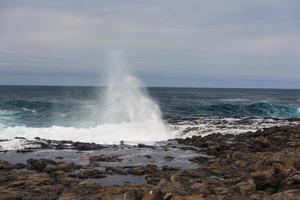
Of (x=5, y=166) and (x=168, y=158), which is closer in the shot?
(x=5, y=166)

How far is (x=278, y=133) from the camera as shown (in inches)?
1081

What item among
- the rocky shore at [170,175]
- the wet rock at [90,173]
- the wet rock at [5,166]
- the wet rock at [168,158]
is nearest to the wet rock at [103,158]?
the rocky shore at [170,175]

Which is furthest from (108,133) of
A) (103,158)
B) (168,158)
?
(168,158)

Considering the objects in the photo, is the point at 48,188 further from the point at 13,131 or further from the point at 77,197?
the point at 13,131

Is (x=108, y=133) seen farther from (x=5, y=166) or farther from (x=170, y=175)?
(x=170, y=175)

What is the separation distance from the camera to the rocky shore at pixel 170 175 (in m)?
13.3

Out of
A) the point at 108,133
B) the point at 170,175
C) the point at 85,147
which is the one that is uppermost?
the point at 170,175

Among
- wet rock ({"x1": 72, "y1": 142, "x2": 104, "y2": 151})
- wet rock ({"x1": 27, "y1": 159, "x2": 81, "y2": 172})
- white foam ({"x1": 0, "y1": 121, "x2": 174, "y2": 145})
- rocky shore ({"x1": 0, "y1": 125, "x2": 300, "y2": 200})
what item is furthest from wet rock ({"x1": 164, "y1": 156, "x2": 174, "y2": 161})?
white foam ({"x1": 0, "y1": 121, "x2": 174, "y2": 145})

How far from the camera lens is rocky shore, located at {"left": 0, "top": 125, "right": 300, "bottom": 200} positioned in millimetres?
13258

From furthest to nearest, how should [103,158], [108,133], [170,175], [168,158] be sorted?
[108,133], [168,158], [103,158], [170,175]

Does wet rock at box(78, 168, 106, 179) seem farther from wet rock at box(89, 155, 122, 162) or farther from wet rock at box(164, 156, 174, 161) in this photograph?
wet rock at box(164, 156, 174, 161)

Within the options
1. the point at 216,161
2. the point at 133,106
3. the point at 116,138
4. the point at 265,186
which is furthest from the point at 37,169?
the point at 133,106

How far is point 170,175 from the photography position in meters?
16.4

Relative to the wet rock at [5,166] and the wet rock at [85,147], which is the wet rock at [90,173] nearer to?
the wet rock at [5,166]
